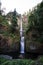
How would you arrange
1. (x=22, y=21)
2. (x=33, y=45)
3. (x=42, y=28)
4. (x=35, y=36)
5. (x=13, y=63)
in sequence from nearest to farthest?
(x=13, y=63)
(x=42, y=28)
(x=35, y=36)
(x=33, y=45)
(x=22, y=21)

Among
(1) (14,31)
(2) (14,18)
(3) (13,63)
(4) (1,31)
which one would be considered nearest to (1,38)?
(4) (1,31)

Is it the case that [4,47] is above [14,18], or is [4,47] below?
below

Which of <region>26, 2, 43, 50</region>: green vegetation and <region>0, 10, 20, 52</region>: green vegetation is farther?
<region>0, 10, 20, 52</region>: green vegetation

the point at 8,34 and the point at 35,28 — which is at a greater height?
the point at 35,28

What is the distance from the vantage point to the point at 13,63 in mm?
6902

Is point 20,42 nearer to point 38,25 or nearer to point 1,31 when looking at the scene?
point 1,31

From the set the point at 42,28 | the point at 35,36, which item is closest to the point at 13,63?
the point at 42,28

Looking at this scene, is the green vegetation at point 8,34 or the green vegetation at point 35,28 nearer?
the green vegetation at point 35,28

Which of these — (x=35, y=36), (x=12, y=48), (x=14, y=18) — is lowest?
(x=12, y=48)

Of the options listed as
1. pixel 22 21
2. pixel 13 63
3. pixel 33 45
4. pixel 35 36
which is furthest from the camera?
pixel 22 21

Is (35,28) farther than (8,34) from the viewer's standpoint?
No

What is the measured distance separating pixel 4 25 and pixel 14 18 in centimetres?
129

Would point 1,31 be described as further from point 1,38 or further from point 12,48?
point 12,48

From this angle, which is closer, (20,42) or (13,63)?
(13,63)
